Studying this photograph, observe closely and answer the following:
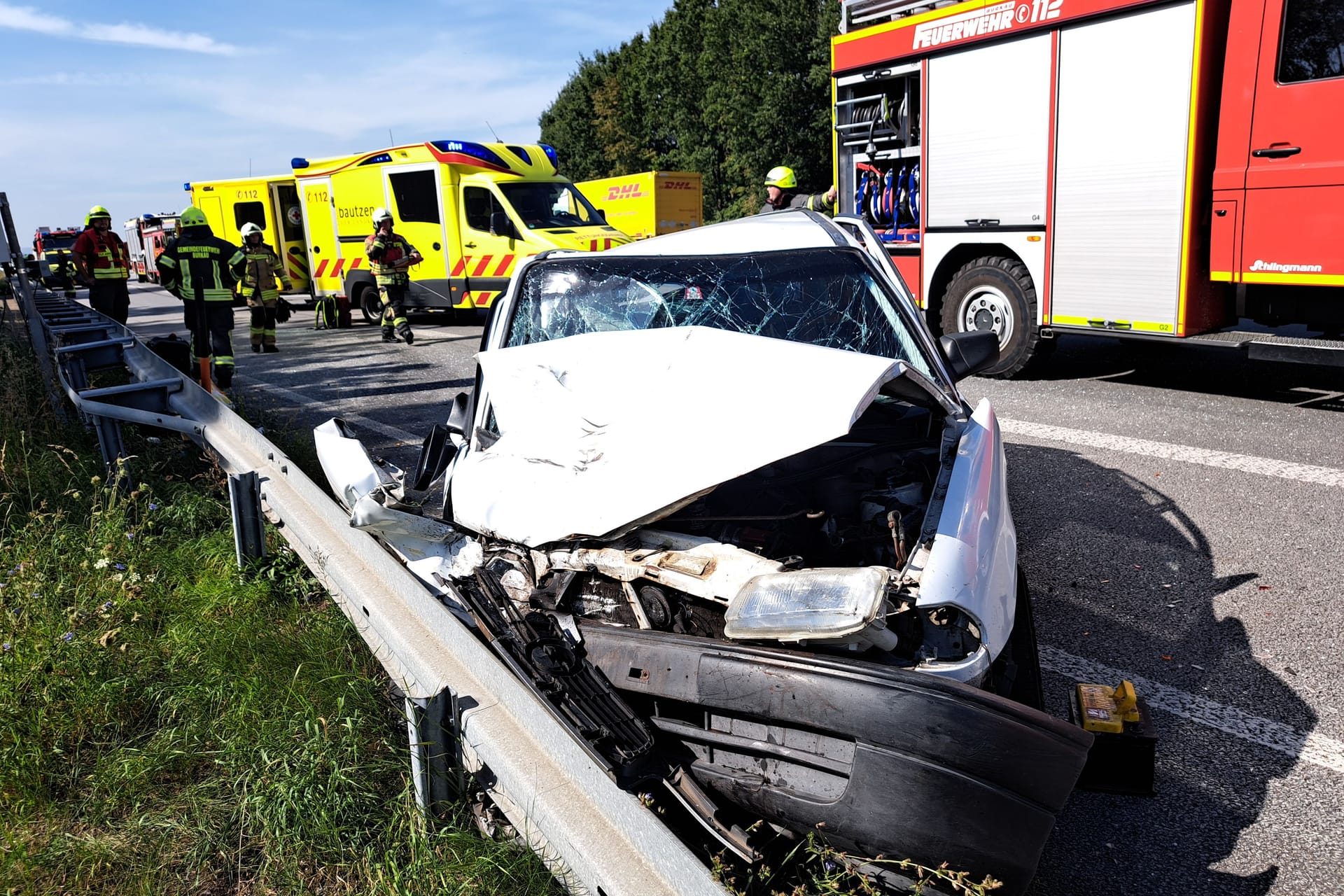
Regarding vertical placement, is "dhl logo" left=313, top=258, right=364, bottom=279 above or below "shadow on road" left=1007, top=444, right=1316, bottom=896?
above

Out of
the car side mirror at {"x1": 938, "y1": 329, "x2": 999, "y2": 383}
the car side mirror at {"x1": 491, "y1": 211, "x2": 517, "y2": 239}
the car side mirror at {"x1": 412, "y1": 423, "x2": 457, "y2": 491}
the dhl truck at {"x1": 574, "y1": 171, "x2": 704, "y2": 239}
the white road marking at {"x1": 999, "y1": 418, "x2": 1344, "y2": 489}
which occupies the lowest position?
the white road marking at {"x1": 999, "y1": 418, "x2": 1344, "y2": 489}

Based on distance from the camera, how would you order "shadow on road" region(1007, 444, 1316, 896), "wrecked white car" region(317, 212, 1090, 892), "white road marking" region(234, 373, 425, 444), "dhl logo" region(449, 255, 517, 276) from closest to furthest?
"wrecked white car" region(317, 212, 1090, 892), "shadow on road" region(1007, 444, 1316, 896), "white road marking" region(234, 373, 425, 444), "dhl logo" region(449, 255, 517, 276)

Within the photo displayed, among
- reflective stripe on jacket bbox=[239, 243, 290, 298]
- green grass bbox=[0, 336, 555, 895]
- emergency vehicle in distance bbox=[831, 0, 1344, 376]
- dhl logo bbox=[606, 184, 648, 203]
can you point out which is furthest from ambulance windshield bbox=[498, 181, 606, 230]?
dhl logo bbox=[606, 184, 648, 203]

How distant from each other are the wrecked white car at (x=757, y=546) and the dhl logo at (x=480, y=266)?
31.9 feet

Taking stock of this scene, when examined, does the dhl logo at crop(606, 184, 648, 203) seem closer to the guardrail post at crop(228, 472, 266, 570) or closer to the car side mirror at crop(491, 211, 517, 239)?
the car side mirror at crop(491, 211, 517, 239)

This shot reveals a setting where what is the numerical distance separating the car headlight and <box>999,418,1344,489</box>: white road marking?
13.8 feet

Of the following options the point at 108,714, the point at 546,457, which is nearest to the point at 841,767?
the point at 546,457

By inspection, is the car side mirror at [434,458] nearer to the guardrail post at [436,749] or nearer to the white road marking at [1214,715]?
the guardrail post at [436,749]

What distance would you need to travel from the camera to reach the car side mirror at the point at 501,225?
13328 millimetres

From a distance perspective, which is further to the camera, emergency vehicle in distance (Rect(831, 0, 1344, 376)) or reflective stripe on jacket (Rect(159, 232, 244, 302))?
reflective stripe on jacket (Rect(159, 232, 244, 302))

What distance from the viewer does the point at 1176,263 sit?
23.0 feet

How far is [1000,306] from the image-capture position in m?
8.48

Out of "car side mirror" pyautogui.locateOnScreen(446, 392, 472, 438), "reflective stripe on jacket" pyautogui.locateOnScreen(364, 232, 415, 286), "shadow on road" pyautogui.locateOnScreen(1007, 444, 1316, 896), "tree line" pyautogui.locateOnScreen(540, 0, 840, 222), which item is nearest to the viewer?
"shadow on road" pyautogui.locateOnScreen(1007, 444, 1316, 896)

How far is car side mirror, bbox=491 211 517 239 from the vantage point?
13.3 metres
